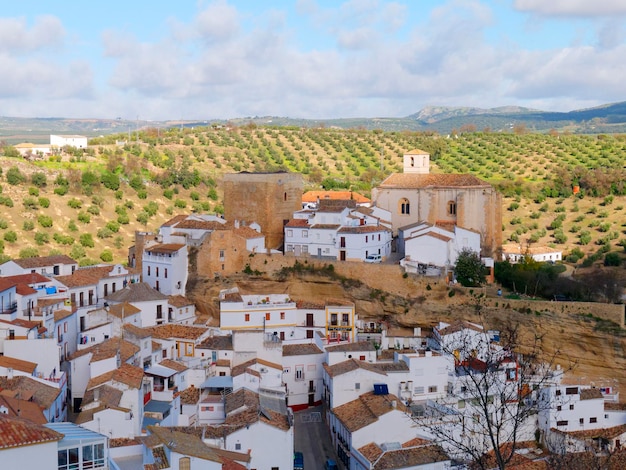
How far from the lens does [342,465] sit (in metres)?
23.4

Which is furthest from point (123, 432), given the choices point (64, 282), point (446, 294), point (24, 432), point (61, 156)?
point (61, 156)

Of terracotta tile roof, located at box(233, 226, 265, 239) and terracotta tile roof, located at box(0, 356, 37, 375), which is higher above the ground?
terracotta tile roof, located at box(233, 226, 265, 239)

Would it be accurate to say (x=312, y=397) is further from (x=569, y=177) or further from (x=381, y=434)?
(x=569, y=177)

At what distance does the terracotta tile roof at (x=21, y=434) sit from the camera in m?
12.8

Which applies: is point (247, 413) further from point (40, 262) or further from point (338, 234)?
point (40, 262)

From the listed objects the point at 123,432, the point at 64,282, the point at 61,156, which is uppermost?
the point at 61,156

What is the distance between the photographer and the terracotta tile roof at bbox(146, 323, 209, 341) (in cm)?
2855

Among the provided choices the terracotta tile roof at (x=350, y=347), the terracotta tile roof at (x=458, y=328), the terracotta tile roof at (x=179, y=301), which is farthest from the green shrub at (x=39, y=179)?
the terracotta tile roof at (x=458, y=328)

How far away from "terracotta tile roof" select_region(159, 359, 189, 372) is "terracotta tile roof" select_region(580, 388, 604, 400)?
496 inches

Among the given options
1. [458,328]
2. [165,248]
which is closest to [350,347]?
[458,328]

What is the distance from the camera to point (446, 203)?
3462 cm

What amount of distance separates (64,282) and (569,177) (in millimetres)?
37024

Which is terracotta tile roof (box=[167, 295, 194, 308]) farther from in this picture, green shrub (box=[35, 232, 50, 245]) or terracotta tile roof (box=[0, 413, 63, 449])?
terracotta tile roof (box=[0, 413, 63, 449])

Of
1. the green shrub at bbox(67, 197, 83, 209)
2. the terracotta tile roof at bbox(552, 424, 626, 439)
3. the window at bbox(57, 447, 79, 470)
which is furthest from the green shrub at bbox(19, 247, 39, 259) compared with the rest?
the window at bbox(57, 447, 79, 470)
